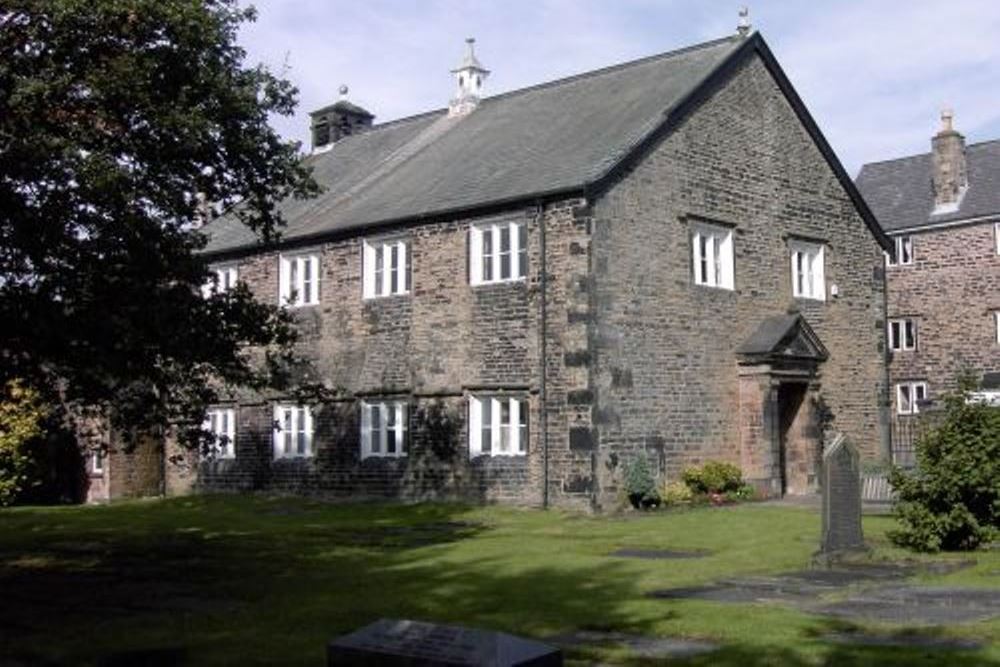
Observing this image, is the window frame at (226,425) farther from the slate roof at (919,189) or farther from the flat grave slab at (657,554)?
the slate roof at (919,189)

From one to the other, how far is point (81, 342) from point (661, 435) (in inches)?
576

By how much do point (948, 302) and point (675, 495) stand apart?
2317cm

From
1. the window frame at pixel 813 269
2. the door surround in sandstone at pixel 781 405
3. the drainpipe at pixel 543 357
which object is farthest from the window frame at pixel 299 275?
the window frame at pixel 813 269

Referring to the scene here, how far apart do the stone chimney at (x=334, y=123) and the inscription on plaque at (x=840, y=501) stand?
2944 centimetres

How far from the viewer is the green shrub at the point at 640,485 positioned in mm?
24516

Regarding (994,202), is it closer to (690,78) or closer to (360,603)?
(690,78)

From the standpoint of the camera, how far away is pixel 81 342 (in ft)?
46.5

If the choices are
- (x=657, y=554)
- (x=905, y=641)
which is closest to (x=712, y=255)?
(x=657, y=554)

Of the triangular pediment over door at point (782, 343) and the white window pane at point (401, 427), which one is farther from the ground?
the triangular pediment over door at point (782, 343)

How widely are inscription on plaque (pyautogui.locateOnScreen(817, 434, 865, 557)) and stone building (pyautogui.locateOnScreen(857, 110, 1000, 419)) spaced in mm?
27991

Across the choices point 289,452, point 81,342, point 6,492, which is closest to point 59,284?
point 81,342

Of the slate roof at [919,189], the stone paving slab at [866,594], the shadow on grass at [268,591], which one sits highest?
the slate roof at [919,189]

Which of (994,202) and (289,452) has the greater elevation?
(994,202)

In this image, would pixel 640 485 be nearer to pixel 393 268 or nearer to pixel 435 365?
pixel 435 365
